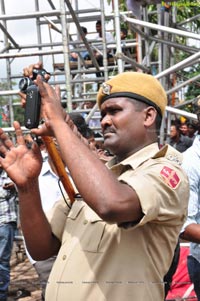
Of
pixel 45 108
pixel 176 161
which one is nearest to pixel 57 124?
pixel 45 108

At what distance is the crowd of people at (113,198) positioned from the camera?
4.90 feet

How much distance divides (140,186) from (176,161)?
273 millimetres

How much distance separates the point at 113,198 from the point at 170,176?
255mm

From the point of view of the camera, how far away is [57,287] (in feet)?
5.87

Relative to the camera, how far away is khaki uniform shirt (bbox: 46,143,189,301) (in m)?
1.60

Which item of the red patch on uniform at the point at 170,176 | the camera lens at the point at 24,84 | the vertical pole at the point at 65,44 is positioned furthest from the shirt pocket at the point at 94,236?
the vertical pole at the point at 65,44

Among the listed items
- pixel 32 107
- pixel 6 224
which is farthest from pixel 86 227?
pixel 6 224

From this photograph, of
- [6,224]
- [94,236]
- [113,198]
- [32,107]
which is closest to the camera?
[113,198]

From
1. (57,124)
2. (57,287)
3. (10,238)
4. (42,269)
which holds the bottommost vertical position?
(10,238)

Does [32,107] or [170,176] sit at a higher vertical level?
[32,107]

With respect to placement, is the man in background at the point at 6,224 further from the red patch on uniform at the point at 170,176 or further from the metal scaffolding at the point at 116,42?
the red patch on uniform at the point at 170,176

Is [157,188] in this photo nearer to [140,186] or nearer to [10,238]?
[140,186]

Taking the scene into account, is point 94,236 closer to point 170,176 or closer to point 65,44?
point 170,176

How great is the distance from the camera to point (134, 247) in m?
1.63
